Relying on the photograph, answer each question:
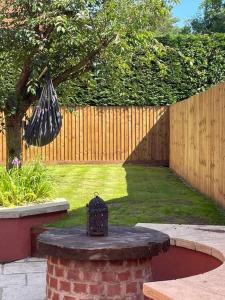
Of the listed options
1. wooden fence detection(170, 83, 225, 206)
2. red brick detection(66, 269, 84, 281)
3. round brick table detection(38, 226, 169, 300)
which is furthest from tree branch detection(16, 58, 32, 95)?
red brick detection(66, 269, 84, 281)

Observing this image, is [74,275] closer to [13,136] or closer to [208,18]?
[13,136]

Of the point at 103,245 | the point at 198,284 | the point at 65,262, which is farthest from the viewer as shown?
the point at 65,262

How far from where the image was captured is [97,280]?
12.5ft

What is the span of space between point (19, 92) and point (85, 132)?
6.19 m

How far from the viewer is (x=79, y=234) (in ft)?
14.1

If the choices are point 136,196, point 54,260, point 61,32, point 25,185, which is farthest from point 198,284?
point 61,32

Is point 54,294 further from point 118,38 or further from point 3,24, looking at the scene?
point 3,24

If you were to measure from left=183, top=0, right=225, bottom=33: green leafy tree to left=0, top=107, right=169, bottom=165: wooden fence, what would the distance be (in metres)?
16.2

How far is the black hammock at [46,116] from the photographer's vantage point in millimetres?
8094

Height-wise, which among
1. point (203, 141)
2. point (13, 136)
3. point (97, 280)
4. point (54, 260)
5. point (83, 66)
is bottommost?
point (97, 280)

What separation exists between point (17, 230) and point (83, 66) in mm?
3593

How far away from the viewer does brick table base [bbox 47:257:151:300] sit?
3822mm

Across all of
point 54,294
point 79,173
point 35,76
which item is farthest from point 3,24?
point 54,294

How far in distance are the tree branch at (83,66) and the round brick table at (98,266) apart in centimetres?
511
